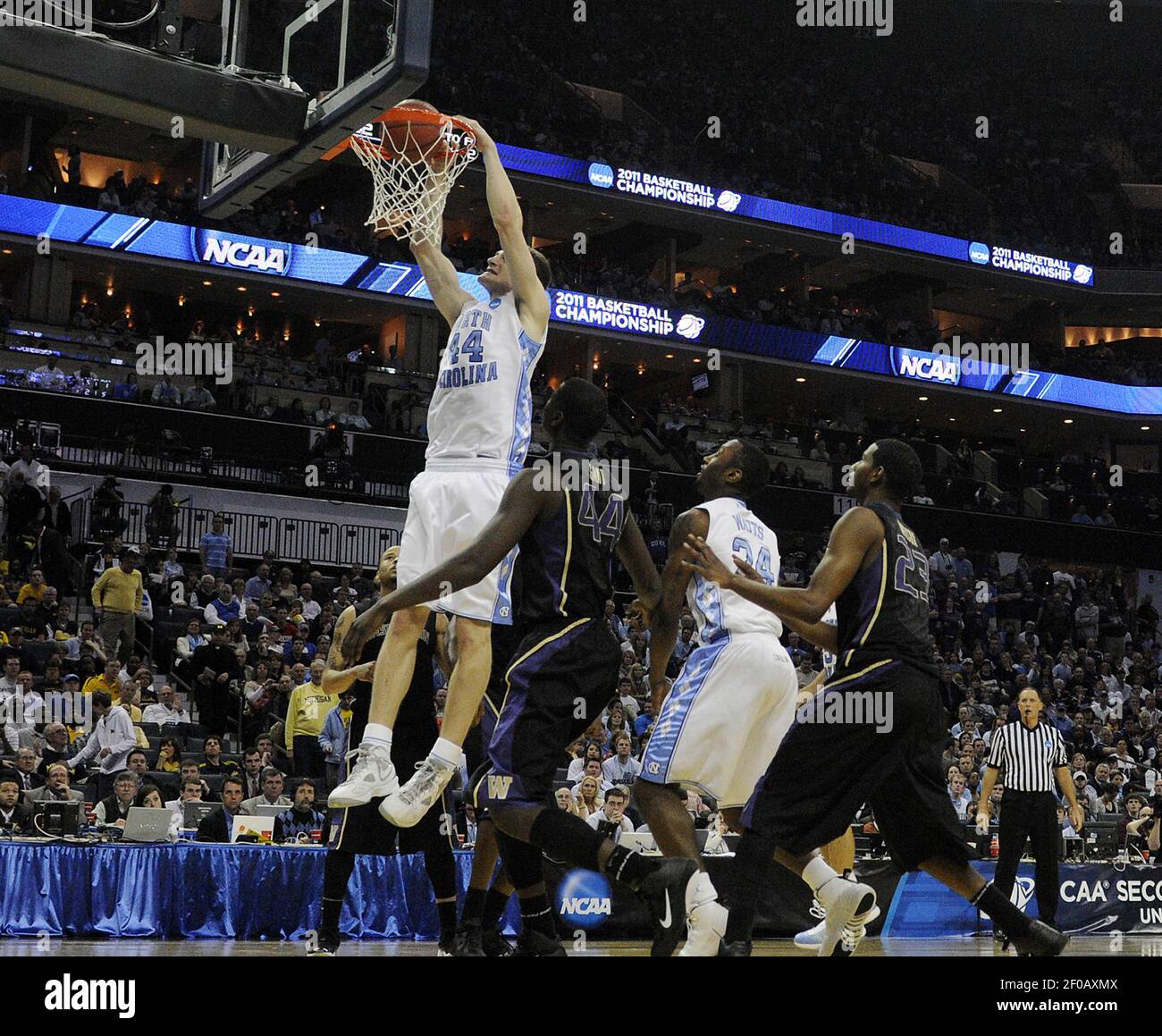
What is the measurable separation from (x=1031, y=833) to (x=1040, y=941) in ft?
20.4

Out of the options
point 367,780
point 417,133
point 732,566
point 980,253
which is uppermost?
point 980,253

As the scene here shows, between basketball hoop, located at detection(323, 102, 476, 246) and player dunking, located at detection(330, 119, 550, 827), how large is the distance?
0.47m

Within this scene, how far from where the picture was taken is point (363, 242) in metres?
30.0

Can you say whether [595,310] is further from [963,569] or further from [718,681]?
[718,681]

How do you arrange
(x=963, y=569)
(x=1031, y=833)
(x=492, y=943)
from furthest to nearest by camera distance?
(x=963, y=569) → (x=1031, y=833) → (x=492, y=943)

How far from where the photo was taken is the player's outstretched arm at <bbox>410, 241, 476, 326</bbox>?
7.00 metres

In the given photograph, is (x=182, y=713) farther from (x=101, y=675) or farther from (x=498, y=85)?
(x=498, y=85)

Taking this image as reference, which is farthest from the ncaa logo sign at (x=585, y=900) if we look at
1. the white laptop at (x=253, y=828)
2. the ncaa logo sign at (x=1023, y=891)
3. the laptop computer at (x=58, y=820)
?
the ncaa logo sign at (x=1023, y=891)

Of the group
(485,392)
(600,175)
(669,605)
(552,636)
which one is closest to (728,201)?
(600,175)

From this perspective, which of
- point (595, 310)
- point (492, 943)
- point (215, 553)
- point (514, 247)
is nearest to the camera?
point (492, 943)

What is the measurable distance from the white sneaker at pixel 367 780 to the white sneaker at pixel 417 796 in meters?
0.14

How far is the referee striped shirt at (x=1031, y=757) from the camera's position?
10805 mm

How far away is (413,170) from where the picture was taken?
24.5 feet

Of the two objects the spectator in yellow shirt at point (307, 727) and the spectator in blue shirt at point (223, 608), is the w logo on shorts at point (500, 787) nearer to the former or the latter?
the spectator in yellow shirt at point (307, 727)
